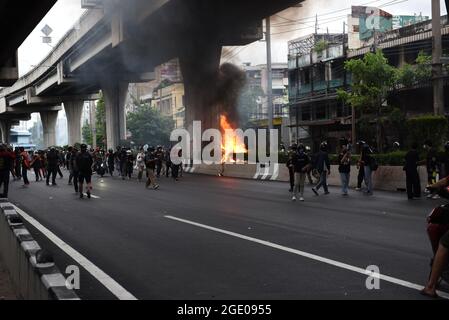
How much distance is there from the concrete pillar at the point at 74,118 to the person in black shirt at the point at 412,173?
172 ft

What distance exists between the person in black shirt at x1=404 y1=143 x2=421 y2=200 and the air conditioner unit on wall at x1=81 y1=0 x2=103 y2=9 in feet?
51.0

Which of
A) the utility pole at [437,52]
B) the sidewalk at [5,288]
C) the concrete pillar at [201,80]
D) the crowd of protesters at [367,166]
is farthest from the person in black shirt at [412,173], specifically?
the concrete pillar at [201,80]

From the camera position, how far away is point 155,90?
249 ft

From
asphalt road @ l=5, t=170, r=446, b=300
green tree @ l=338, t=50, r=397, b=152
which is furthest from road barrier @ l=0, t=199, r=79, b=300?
green tree @ l=338, t=50, r=397, b=152

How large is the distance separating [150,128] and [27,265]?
5134 centimetres

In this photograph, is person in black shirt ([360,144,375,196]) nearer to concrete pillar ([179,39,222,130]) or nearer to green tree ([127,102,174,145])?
concrete pillar ([179,39,222,130])

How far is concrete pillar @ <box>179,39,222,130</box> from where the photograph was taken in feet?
98.7

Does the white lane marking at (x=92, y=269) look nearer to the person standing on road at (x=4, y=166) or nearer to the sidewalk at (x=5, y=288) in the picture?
the sidewalk at (x=5, y=288)

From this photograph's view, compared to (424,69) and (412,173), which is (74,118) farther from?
(412,173)

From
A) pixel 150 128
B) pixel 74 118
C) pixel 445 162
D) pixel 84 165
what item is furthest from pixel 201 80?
pixel 74 118

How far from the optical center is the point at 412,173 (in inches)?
576

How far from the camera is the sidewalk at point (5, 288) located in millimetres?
5850

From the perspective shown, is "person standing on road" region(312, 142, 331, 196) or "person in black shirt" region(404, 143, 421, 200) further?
"person standing on road" region(312, 142, 331, 196)
